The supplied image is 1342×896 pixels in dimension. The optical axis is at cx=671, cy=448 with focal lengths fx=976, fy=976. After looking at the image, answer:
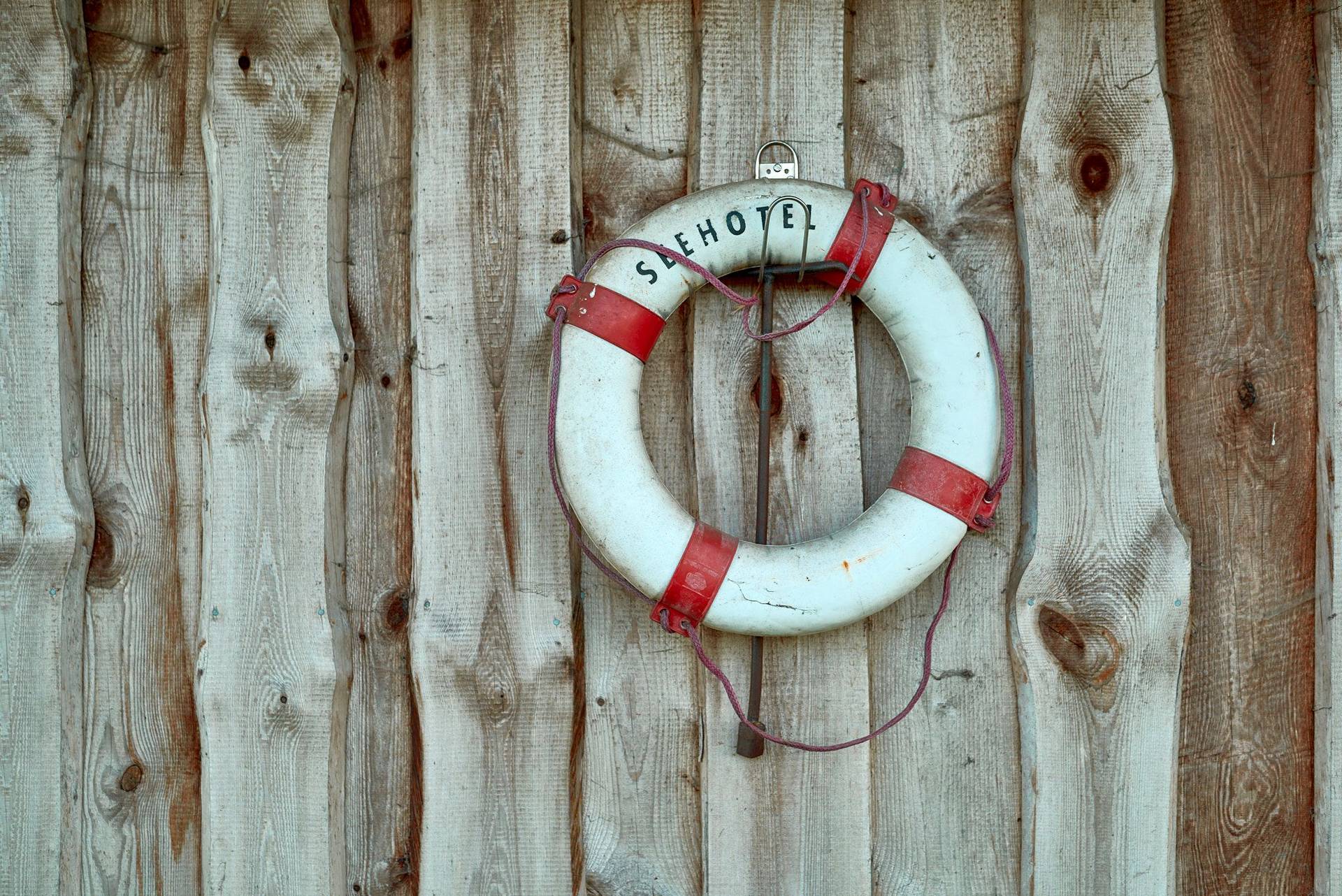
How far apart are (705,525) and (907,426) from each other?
0.35 meters

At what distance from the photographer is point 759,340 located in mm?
1370

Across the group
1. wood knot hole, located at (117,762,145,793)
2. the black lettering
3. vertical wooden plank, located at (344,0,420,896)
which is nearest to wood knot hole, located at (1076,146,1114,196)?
the black lettering

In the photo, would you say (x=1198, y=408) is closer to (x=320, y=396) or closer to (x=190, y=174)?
(x=320, y=396)

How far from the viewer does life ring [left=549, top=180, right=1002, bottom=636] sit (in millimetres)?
1317

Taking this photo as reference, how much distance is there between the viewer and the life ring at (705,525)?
132 cm

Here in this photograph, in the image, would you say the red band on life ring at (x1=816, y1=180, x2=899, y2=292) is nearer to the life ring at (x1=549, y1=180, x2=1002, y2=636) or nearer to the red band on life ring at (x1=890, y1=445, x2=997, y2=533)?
the life ring at (x1=549, y1=180, x2=1002, y2=636)

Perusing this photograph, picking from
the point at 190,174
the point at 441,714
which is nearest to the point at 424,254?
the point at 190,174

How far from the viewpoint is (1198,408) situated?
1.44 metres

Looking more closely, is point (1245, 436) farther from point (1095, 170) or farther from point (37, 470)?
point (37, 470)

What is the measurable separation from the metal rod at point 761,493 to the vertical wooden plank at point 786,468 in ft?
0.13

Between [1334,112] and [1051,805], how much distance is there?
1.07 m

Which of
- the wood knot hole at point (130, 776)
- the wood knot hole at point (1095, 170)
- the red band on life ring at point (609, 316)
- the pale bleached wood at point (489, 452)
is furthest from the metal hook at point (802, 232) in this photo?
the wood knot hole at point (130, 776)

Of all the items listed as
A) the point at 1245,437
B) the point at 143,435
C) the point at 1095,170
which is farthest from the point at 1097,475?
the point at 143,435

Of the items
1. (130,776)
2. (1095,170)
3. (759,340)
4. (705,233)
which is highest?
(1095,170)
